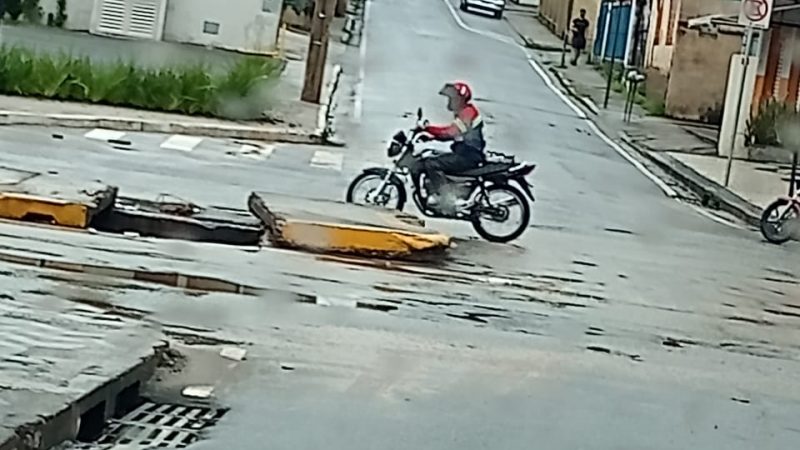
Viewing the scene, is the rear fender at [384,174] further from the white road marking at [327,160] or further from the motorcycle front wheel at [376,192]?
the white road marking at [327,160]

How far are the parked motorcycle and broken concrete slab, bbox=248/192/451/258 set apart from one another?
6722mm

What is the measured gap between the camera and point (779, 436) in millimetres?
9172

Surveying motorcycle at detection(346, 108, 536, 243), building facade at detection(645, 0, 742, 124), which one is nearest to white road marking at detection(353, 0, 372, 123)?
building facade at detection(645, 0, 742, 124)

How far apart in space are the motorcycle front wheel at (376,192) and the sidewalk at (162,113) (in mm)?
7207

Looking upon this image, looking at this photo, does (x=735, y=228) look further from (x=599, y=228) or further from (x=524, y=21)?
→ (x=524, y=21)

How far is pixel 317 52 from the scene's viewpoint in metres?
31.2

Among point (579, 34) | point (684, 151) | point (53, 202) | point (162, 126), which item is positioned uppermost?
point (579, 34)

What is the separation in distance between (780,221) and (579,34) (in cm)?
3058

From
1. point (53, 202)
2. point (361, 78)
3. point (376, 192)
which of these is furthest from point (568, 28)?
point (53, 202)

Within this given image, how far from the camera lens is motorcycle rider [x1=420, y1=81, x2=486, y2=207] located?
17594mm

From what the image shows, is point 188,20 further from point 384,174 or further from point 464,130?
point 464,130

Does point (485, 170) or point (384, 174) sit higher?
point (485, 170)

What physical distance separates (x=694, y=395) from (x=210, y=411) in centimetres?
322

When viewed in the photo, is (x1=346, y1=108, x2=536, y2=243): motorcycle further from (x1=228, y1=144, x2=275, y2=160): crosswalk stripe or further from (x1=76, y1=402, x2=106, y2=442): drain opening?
(x1=76, y1=402, x2=106, y2=442): drain opening
